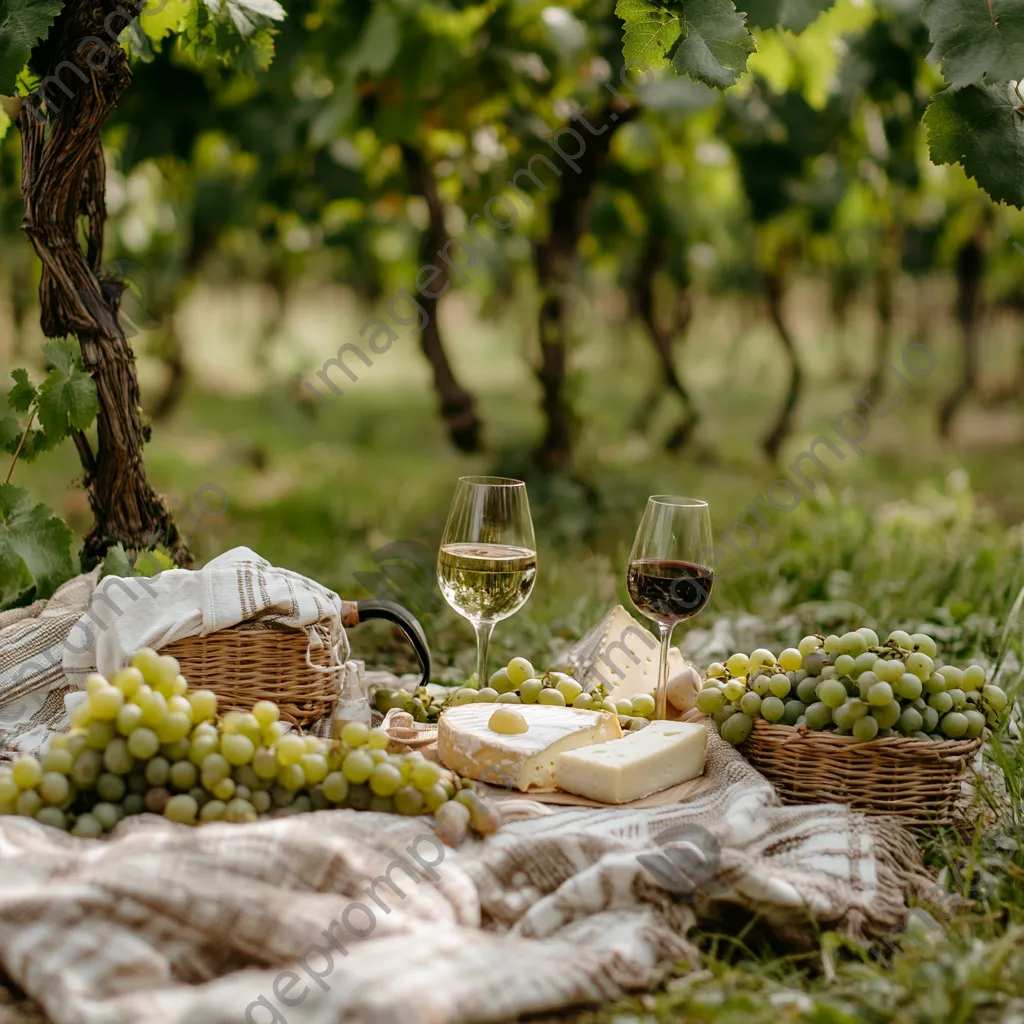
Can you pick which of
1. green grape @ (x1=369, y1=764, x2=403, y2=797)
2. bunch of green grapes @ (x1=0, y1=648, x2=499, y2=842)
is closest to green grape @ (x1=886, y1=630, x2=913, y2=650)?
bunch of green grapes @ (x1=0, y1=648, x2=499, y2=842)

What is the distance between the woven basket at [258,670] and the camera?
6.77 ft

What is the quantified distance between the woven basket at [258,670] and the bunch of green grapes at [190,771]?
21 centimetres

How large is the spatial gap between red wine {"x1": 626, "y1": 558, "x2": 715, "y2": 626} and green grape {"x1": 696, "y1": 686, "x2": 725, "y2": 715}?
0.54 ft

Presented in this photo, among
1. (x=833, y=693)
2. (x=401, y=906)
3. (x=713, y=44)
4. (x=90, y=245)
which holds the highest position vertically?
(x=713, y=44)

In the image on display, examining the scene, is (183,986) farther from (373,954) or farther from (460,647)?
(460,647)

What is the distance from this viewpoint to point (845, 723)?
1960 mm

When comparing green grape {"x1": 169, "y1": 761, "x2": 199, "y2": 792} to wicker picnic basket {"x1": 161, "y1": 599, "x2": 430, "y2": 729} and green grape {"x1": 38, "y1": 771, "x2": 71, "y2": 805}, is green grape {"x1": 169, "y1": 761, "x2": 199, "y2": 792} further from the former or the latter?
wicker picnic basket {"x1": 161, "y1": 599, "x2": 430, "y2": 729}

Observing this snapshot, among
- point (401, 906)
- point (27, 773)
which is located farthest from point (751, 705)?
point (27, 773)

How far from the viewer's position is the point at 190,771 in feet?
5.75

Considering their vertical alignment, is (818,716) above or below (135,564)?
below

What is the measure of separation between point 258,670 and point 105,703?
1.36 feet

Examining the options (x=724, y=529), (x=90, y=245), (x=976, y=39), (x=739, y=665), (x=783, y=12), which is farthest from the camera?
(x=724, y=529)

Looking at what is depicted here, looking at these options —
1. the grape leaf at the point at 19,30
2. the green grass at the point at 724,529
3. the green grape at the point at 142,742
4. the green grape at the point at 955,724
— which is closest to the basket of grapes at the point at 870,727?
the green grape at the point at 955,724

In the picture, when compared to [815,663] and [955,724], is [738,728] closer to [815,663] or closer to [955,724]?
[815,663]
